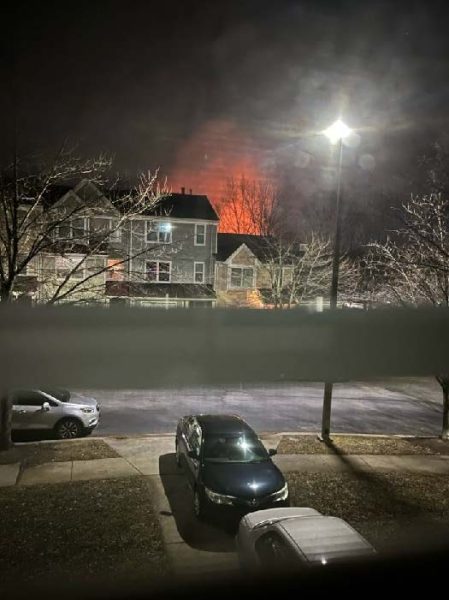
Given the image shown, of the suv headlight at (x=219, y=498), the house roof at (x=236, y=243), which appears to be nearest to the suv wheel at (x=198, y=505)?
the suv headlight at (x=219, y=498)

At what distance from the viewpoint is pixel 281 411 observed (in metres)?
12.4

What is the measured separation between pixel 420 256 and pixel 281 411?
209 inches

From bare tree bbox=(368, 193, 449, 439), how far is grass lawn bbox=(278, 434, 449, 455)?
3.50 ft

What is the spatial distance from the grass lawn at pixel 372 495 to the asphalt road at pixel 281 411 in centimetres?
280

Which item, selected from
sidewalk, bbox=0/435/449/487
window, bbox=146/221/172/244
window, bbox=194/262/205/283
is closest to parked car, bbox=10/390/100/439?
sidewalk, bbox=0/435/449/487

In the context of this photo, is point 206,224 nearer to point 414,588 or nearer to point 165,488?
point 165,488

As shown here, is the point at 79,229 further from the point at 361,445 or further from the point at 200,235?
the point at 200,235

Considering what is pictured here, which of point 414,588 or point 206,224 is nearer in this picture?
point 414,588

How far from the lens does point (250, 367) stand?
60 cm

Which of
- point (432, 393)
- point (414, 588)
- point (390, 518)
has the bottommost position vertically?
point (432, 393)

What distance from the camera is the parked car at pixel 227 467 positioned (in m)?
5.70

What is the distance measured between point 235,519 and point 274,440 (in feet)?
12.1

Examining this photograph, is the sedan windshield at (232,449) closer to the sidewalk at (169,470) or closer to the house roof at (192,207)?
the sidewalk at (169,470)

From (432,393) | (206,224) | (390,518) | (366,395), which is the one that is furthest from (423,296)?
(206,224)
